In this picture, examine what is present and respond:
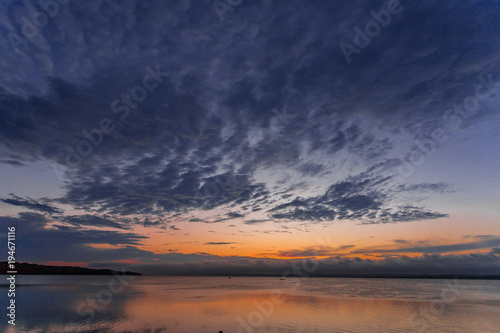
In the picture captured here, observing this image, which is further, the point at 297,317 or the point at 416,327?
the point at 297,317

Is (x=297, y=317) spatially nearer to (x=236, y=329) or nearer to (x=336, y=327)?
(x=336, y=327)

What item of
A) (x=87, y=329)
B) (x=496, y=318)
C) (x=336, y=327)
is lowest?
(x=496, y=318)

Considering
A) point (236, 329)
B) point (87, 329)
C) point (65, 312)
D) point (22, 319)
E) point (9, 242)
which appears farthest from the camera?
point (65, 312)

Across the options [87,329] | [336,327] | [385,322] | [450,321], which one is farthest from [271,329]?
[450,321]

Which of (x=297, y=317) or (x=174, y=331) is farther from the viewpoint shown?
(x=297, y=317)

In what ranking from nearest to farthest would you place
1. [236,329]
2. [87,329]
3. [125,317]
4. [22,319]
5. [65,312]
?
1. [87,329]
2. [236,329]
3. [22,319]
4. [125,317]
5. [65,312]

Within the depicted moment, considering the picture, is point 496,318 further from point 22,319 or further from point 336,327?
point 22,319

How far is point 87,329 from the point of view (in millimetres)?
28781

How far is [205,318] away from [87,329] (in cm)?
1365

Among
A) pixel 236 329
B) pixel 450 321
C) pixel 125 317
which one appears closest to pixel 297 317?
pixel 236 329

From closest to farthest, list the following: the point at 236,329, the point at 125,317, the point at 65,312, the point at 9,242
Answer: the point at 9,242 < the point at 236,329 < the point at 125,317 < the point at 65,312

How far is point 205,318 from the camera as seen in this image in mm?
36719

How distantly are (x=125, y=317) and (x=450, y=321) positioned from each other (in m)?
40.6

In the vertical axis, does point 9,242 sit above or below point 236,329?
above
